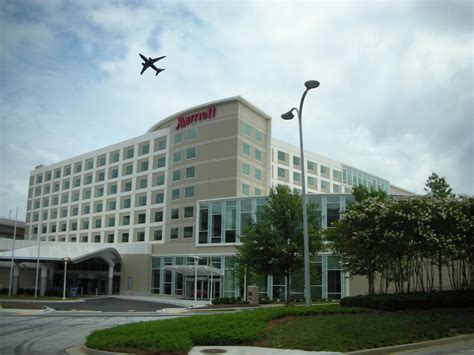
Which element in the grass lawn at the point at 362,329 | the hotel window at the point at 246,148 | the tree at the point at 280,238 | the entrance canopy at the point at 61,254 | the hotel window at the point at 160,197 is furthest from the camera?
the hotel window at the point at 160,197

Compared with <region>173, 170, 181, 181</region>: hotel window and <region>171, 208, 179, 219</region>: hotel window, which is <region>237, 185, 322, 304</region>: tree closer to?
<region>171, 208, 179, 219</region>: hotel window

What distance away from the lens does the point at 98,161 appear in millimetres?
78250

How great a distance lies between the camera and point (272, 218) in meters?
32.5

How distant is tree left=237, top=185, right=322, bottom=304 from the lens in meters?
31.8

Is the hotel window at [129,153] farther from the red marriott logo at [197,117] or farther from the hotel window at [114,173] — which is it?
A: the red marriott logo at [197,117]

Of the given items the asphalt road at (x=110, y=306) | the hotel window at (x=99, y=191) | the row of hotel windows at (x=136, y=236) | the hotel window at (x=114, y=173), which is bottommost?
the asphalt road at (x=110, y=306)

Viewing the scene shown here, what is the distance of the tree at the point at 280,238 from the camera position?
1251 inches

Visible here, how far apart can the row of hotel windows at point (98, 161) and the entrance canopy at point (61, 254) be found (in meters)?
16.1

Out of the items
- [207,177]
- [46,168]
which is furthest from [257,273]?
[46,168]

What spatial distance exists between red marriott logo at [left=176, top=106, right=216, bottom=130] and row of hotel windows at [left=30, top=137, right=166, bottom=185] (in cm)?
424

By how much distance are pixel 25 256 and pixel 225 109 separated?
89.4 feet

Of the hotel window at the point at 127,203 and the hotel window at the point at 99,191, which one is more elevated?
the hotel window at the point at 99,191

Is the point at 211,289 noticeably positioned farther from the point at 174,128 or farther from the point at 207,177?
the point at 174,128

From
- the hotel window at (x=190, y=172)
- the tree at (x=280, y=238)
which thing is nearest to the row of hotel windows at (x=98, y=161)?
the hotel window at (x=190, y=172)
